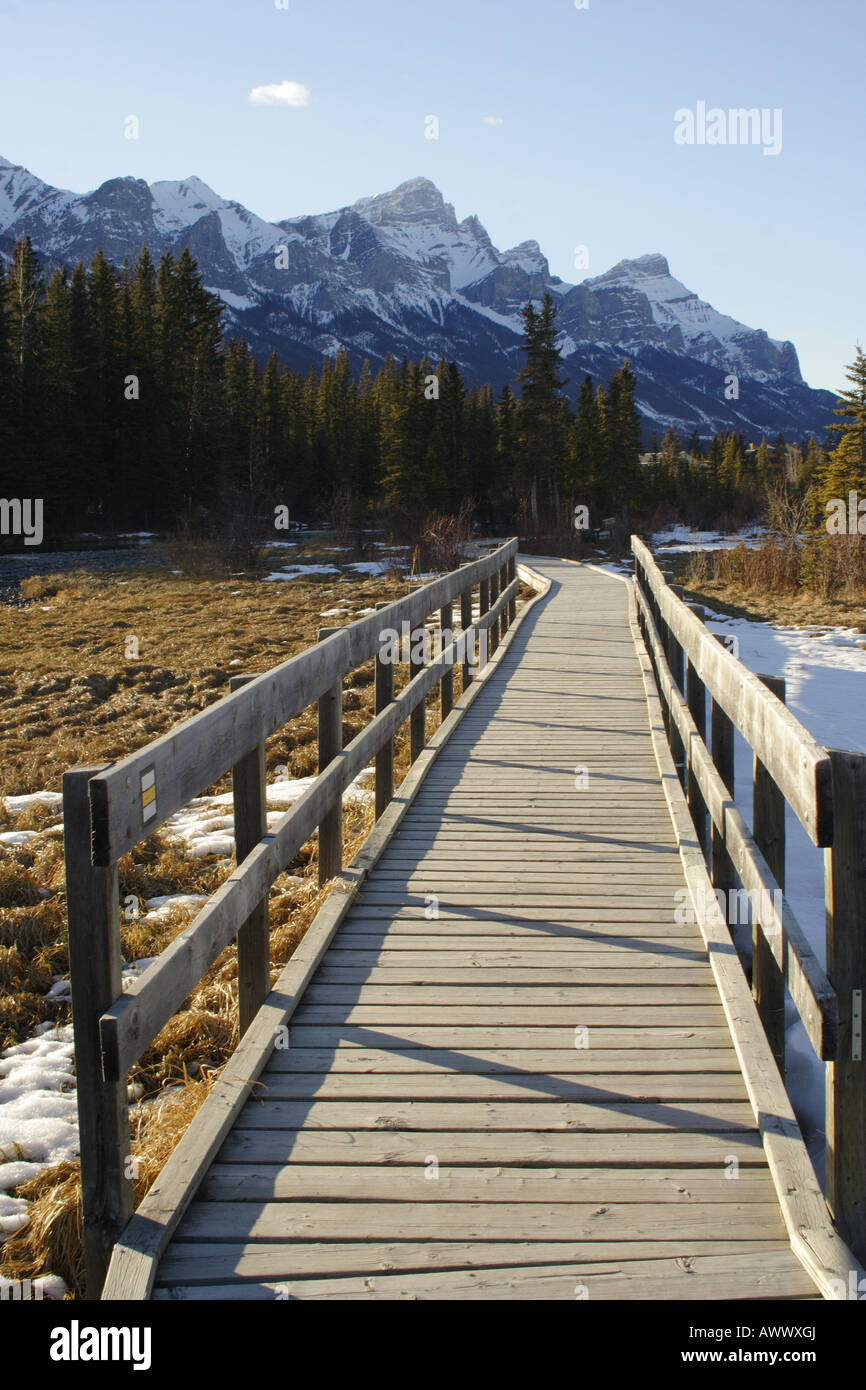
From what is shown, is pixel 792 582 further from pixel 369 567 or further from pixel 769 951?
pixel 769 951

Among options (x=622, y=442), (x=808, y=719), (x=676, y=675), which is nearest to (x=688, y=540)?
(x=622, y=442)

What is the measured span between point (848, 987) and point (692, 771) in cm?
368

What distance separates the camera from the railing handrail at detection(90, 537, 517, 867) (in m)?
2.61

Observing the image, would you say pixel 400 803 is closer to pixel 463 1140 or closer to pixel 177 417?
pixel 463 1140

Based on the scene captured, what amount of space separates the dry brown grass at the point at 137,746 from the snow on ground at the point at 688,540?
34.2 metres

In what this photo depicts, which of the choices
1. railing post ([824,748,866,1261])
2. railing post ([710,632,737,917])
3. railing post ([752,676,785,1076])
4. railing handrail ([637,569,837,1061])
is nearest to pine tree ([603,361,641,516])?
railing post ([710,632,737,917])

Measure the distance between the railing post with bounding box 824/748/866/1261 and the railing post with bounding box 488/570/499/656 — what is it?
10584mm

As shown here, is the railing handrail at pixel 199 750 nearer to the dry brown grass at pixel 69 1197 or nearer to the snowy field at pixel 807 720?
the dry brown grass at pixel 69 1197

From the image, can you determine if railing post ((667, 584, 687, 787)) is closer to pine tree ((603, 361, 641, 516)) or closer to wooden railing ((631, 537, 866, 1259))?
wooden railing ((631, 537, 866, 1259))

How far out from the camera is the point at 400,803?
655 cm

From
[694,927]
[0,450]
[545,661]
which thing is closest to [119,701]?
[545,661]

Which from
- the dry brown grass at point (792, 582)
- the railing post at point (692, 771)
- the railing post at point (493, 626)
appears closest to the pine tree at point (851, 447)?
the dry brown grass at point (792, 582)
